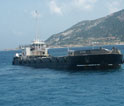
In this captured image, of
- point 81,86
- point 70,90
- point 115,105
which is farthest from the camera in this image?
point 81,86

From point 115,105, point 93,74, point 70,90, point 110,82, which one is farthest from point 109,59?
point 115,105

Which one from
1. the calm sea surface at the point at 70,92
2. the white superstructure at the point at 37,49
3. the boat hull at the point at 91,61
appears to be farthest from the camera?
the white superstructure at the point at 37,49

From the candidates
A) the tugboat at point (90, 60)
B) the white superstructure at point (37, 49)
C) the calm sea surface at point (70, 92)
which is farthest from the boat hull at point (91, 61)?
the white superstructure at point (37, 49)

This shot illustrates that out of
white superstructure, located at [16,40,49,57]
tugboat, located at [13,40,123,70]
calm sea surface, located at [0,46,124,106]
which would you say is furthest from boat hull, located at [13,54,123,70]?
white superstructure, located at [16,40,49,57]

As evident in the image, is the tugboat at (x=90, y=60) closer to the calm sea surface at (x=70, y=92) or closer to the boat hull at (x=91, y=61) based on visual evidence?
the boat hull at (x=91, y=61)

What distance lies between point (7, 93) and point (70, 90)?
7.46m

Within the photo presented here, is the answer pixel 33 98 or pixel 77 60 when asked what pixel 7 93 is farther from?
pixel 77 60

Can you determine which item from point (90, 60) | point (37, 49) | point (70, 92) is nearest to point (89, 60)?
point (90, 60)

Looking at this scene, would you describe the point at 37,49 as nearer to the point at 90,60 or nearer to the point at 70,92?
the point at 90,60

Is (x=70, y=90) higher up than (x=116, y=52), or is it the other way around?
(x=116, y=52)

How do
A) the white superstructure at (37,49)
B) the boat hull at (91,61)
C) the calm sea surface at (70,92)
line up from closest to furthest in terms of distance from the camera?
the calm sea surface at (70,92) < the boat hull at (91,61) < the white superstructure at (37,49)

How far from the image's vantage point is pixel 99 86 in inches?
1697

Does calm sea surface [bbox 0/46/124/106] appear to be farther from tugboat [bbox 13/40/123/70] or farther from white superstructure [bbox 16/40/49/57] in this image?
white superstructure [bbox 16/40/49/57]

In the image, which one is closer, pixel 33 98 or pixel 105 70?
pixel 33 98
